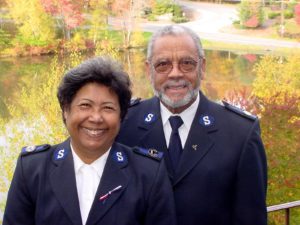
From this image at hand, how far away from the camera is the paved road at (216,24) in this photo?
71.9ft

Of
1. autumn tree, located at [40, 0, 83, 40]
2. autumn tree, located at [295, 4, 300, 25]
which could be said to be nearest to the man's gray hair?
autumn tree, located at [40, 0, 83, 40]

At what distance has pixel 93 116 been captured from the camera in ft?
4.55

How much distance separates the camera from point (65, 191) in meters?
→ 1.43

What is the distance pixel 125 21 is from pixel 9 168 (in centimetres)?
1335

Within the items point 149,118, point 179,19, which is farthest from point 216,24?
point 149,118

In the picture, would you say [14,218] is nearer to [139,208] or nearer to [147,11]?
[139,208]

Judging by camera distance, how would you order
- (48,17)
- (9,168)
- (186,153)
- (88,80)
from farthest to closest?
1. (48,17)
2. (9,168)
3. (186,153)
4. (88,80)

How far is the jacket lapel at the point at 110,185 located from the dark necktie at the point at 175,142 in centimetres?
21

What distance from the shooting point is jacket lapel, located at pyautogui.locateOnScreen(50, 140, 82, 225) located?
1.41 metres

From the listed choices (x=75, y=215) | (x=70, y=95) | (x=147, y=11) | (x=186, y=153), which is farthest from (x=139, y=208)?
(x=147, y=11)

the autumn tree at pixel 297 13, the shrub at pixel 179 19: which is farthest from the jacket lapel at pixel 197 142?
the shrub at pixel 179 19

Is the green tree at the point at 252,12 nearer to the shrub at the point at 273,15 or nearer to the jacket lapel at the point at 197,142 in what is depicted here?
the shrub at the point at 273,15

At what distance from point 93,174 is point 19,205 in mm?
245

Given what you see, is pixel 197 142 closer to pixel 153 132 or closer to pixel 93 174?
pixel 153 132
